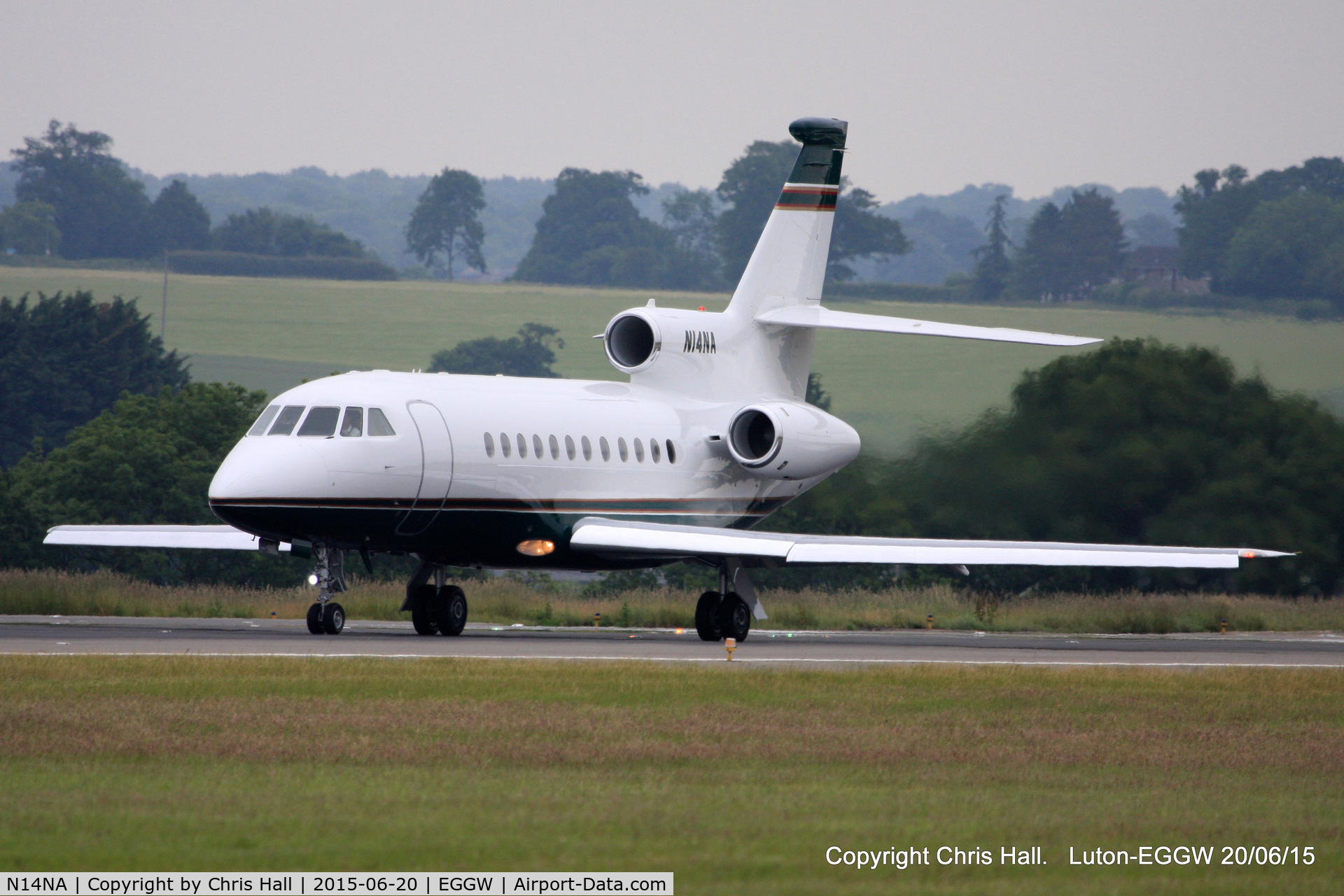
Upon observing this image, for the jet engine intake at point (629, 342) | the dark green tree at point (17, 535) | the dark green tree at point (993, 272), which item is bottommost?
the dark green tree at point (17, 535)

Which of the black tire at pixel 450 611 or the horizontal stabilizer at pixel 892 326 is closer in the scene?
the black tire at pixel 450 611

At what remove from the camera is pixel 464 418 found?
26.1 m

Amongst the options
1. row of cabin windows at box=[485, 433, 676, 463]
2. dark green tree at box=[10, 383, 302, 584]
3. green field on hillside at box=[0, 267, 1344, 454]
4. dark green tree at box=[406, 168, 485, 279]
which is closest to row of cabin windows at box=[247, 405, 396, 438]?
row of cabin windows at box=[485, 433, 676, 463]

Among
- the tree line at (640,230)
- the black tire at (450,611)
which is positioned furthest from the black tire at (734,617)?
the tree line at (640,230)

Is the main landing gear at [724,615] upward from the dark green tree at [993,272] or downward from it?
downward

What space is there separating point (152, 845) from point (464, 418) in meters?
16.3

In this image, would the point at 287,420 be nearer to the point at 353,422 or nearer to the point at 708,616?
the point at 353,422

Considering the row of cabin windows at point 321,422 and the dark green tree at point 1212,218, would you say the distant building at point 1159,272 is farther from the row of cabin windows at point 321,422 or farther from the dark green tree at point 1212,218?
the row of cabin windows at point 321,422

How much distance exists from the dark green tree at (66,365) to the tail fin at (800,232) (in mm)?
49408

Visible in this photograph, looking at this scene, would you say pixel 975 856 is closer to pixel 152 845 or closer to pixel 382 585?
pixel 152 845

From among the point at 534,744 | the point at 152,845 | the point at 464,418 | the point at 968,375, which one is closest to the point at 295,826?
the point at 152,845

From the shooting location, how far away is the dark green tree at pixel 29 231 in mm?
119750

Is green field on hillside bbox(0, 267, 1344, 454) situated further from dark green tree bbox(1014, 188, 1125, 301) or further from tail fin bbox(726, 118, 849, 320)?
dark green tree bbox(1014, 188, 1125, 301)

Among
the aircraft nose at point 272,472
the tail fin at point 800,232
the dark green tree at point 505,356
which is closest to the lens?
the aircraft nose at point 272,472
